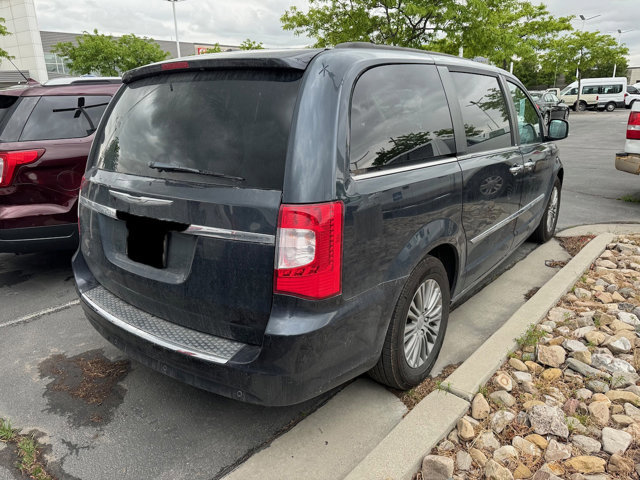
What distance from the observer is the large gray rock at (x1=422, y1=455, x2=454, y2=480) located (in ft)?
7.08

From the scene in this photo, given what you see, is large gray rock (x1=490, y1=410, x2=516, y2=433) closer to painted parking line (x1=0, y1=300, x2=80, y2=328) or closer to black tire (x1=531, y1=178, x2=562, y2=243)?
black tire (x1=531, y1=178, x2=562, y2=243)

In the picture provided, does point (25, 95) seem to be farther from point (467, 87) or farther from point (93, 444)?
point (467, 87)

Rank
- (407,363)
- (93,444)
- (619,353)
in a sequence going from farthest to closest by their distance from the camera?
(619,353) → (407,363) → (93,444)

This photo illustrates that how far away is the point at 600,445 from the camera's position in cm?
233

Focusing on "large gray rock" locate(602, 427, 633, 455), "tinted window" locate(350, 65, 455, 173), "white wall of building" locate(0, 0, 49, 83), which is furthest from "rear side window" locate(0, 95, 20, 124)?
"white wall of building" locate(0, 0, 49, 83)

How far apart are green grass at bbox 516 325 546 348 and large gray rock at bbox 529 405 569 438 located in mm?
678

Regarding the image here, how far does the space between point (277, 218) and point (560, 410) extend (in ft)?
5.98

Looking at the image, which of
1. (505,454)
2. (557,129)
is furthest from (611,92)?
(505,454)

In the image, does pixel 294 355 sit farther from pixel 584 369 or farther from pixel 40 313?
pixel 40 313

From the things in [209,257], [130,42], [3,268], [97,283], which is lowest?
[3,268]

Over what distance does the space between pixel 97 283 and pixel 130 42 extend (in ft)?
141

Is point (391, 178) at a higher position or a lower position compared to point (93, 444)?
higher

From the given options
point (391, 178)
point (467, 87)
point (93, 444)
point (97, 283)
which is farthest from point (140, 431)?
point (467, 87)

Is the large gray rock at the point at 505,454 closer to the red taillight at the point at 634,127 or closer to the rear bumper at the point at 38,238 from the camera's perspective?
the rear bumper at the point at 38,238
